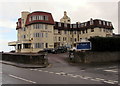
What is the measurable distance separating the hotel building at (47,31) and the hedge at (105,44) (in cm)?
2611

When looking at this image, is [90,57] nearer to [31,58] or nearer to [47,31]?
[31,58]

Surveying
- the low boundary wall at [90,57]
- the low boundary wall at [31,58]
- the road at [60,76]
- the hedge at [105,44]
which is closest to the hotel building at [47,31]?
Result: the low boundary wall at [31,58]

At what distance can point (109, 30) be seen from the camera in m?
73.2

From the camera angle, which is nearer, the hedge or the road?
the road

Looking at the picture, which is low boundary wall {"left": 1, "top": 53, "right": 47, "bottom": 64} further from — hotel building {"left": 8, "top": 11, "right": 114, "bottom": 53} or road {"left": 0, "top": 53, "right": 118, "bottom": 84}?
hotel building {"left": 8, "top": 11, "right": 114, "bottom": 53}

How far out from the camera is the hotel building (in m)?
54.9

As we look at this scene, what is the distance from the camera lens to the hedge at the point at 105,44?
2942cm

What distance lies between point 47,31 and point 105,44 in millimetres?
28453

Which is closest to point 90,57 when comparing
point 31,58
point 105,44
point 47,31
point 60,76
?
point 105,44

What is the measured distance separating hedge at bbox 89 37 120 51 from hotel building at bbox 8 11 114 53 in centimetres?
2611

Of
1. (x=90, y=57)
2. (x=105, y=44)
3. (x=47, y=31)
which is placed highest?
(x=47, y=31)

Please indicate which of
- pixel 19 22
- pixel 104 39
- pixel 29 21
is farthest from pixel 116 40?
pixel 19 22

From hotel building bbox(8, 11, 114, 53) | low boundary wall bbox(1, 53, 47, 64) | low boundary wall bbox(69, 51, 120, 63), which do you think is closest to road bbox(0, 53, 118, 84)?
low boundary wall bbox(1, 53, 47, 64)

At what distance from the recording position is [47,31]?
56.4 m
